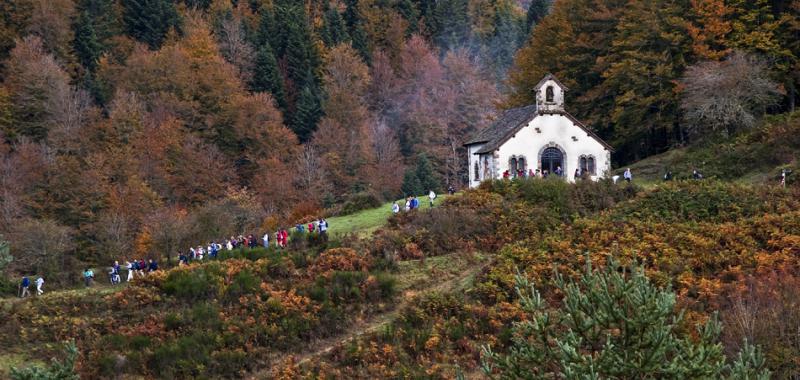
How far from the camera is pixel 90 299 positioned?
2850 cm

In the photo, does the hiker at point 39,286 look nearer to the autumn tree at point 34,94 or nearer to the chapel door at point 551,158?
the chapel door at point 551,158

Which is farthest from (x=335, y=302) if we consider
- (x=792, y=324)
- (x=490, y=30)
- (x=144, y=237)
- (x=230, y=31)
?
(x=490, y=30)

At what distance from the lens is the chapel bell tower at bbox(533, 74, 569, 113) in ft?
131

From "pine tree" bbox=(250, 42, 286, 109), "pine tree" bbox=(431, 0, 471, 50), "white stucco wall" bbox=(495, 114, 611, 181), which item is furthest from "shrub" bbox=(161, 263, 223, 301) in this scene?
"pine tree" bbox=(431, 0, 471, 50)

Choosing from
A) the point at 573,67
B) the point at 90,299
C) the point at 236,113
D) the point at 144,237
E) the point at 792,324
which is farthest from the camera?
the point at 236,113

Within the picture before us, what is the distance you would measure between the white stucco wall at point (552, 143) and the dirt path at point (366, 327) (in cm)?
1163

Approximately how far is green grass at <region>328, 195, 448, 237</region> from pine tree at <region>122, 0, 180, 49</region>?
5005cm

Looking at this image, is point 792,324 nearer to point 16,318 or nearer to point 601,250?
point 601,250

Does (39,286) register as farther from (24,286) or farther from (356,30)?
(356,30)

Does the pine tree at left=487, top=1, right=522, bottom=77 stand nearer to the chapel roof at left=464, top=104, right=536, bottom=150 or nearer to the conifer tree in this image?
the conifer tree

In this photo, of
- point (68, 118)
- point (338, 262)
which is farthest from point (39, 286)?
point (68, 118)

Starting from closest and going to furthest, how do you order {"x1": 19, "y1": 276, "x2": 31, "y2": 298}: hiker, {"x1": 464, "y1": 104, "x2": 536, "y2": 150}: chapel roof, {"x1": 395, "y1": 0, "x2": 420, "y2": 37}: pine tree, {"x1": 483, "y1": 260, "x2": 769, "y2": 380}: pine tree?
{"x1": 483, "y1": 260, "x2": 769, "y2": 380}: pine tree < {"x1": 19, "y1": 276, "x2": 31, "y2": 298}: hiker < {"x1": 464, "y1": 104, "x2": 536, "y2": 150}: chapel roof < {"x1": 395, "y1": 0, "x2": 420, "y2": 37}: pine tree

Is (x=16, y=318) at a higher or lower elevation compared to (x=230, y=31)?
lower

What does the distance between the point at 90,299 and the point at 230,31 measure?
58.5m
